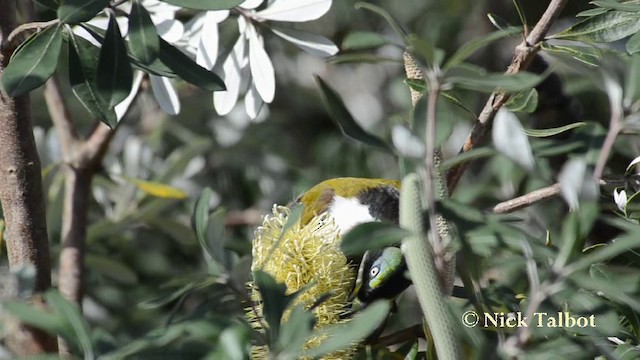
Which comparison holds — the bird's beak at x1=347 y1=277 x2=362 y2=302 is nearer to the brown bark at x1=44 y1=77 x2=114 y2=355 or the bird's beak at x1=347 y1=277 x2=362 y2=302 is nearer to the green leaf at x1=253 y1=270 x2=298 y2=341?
the brown bark at x1=44 y1=77 x2=114 y2=355

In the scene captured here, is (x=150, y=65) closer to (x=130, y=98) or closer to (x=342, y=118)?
(x=342, y=118)

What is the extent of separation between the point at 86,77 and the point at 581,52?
522 mm

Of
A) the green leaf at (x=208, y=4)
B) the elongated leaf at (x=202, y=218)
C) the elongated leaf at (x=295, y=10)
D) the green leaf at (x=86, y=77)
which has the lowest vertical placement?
the elongated leaf at (x=202, y=218)

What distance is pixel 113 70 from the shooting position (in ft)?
2.83

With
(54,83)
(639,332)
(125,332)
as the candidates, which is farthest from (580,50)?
(125,332)

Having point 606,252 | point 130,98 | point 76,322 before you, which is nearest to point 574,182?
point 606,252

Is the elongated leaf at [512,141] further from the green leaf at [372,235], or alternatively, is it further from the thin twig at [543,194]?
the thin twig at [543,194]

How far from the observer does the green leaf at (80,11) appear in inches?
32.3

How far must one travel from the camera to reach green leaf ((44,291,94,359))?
646 millimetres

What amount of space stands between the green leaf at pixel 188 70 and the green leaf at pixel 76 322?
0.31 metres

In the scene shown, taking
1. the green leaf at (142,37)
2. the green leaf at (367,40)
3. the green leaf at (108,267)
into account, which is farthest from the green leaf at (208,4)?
the green leaf at (108,267)

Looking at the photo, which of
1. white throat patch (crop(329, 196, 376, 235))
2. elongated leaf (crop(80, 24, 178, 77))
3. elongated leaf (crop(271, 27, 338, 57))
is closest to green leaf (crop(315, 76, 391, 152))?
elongated leaf (crop(80, 24, 178, 77))

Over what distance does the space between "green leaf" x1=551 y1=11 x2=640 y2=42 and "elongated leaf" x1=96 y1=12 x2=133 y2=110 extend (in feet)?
1.58

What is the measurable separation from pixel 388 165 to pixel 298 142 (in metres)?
0.40
